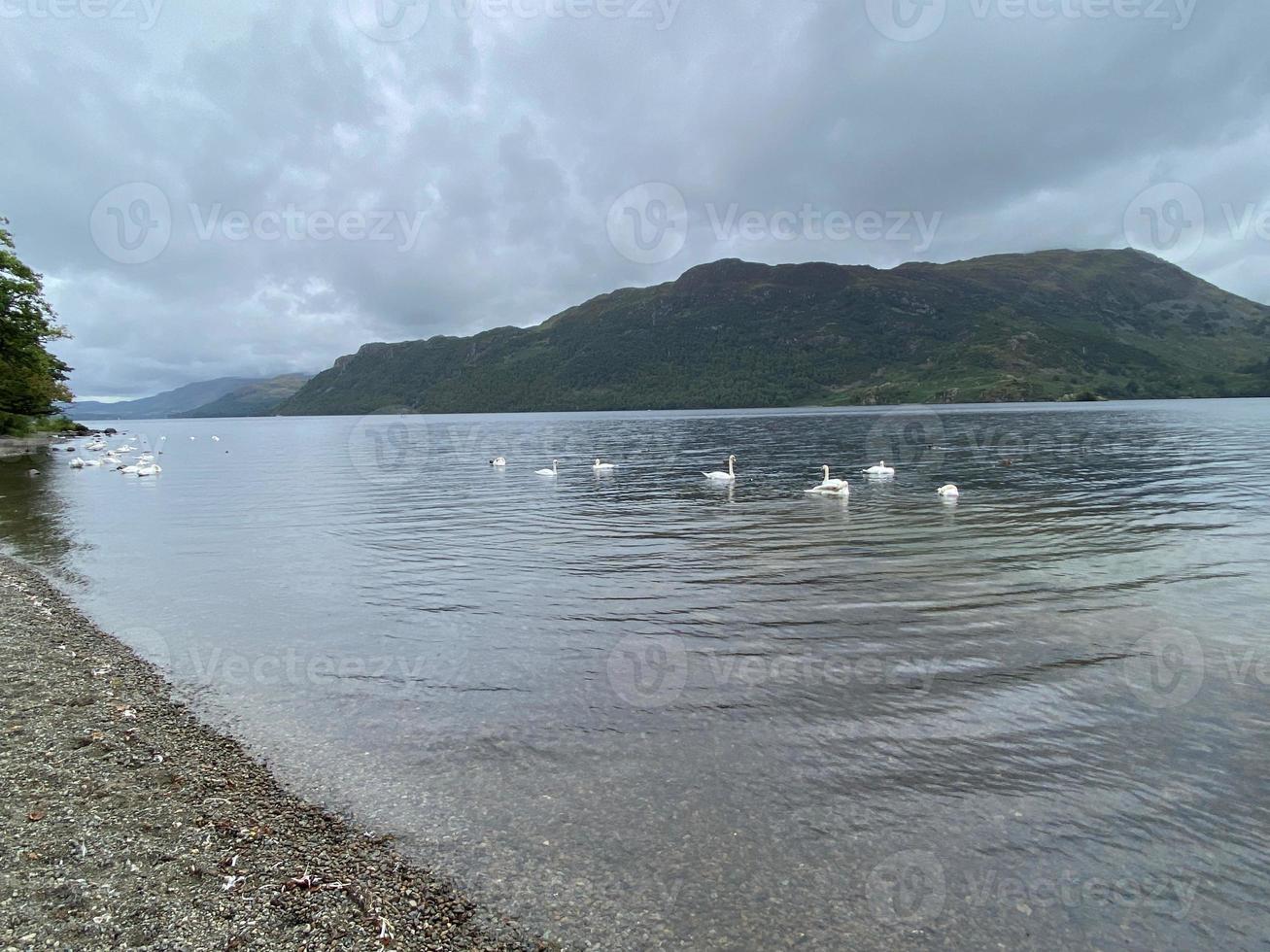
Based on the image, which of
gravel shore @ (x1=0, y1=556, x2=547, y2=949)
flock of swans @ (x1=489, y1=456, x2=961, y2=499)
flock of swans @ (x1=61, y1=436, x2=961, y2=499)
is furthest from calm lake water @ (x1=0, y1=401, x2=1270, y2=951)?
flock of swans @ (x1=61, y1=436, x2=961, y2=499)

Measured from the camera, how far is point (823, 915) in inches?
270

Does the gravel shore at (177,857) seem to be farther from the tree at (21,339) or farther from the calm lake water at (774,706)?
the tree at (21,339)

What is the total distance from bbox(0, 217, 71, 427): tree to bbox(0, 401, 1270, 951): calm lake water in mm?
52956

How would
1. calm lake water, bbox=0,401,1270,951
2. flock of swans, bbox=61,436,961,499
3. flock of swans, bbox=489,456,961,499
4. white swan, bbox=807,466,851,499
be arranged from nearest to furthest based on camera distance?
calm lake water, bbox=0,401,1270,951
flock of swans, bbox=489,456,961,499
white swan, bbox=807,466,851,499
flock of swans, bbox=61,436,961,499

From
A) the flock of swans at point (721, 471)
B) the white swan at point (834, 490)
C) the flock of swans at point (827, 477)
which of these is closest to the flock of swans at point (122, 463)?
the flock of swans at point (721, 471)

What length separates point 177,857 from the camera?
738 cm

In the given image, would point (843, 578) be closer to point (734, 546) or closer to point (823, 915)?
point (734, 546)

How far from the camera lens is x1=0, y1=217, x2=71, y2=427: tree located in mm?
64756

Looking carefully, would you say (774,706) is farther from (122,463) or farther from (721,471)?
(122,463)

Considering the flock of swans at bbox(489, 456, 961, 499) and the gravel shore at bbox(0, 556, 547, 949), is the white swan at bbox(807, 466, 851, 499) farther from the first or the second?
the gravel shore at bbox(0, 556, 547, 949)

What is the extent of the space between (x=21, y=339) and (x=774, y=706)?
286 feet

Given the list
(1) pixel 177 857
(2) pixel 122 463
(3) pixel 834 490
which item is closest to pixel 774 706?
(1) pixel 177 857

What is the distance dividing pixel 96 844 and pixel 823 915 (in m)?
7.78

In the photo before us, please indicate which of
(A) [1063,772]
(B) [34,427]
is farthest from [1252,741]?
(B) [34,427]
